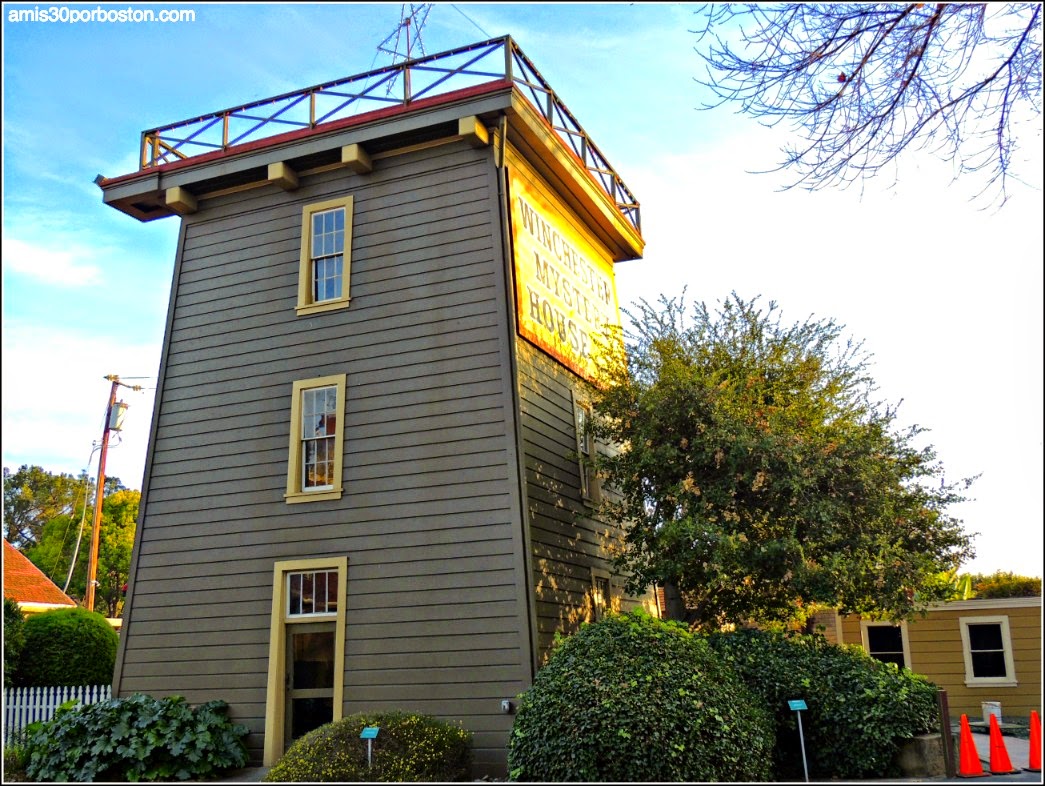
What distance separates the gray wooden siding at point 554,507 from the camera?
12.7 meters

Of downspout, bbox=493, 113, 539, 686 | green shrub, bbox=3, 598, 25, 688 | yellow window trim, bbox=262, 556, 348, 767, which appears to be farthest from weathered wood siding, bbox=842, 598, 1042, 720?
green shrub, bbox=3, 598, 25, 688

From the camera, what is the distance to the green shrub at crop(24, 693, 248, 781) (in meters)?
11.9

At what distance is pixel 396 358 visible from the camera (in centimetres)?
1362

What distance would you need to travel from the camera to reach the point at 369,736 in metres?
10.1

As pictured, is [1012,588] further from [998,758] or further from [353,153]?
[353,153]

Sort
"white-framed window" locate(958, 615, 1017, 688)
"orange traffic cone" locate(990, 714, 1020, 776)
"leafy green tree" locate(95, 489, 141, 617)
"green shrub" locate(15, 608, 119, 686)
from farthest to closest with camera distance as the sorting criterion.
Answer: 1. "leafy green tree" locate(95, 489, 141, 617)
2. "green shrub" locate(15, 608, 119, 686)
3. "white-framed window" locate(958, 615, 1017, 688)
4. "orange traffic cone" locate(990, 714, 1020, 776)

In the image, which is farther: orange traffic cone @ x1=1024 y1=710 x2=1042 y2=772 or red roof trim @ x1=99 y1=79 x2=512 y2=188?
red roof trim @ x1=99 y1=79 x2=512 y2=188

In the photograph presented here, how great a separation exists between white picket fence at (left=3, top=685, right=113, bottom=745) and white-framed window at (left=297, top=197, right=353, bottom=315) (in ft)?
23.4

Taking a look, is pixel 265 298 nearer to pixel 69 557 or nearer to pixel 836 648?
pixel 836 648

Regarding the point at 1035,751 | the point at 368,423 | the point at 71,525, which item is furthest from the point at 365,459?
the point at 71,525

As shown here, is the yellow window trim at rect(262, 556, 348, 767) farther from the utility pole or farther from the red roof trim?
the utility pole

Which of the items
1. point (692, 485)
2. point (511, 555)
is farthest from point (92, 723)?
point (692, 485)

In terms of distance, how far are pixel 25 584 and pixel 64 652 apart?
324 inches

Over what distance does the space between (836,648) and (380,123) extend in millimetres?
10007
